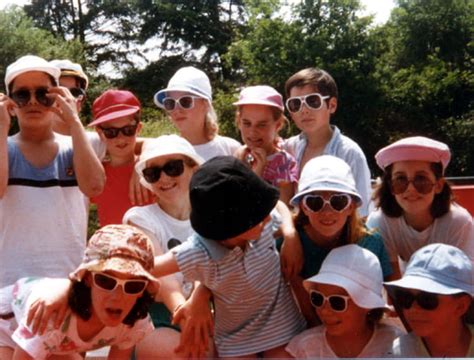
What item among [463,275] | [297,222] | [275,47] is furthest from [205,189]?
[275,47]

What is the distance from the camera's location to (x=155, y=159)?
3109mm

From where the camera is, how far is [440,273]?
2666 millimetres

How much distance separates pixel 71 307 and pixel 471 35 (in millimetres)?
28996

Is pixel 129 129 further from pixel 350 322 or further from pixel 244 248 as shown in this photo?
pixel 350 322

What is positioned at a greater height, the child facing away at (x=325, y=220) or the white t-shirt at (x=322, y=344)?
the child facing away at (x=325, y=220)

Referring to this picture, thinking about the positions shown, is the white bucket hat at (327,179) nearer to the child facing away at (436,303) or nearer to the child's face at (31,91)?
the child facing away at (436,303)

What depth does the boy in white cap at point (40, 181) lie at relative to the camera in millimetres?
2840

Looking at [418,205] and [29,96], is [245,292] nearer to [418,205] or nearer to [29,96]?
[418,205]

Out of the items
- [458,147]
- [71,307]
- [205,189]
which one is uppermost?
[205,189]

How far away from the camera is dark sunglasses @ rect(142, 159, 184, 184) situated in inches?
122

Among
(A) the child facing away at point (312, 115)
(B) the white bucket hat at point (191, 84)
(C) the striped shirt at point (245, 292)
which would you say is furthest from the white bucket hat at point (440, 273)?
(B) the white bucket hat at point (191, 84)

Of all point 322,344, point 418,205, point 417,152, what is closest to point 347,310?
point 322,344

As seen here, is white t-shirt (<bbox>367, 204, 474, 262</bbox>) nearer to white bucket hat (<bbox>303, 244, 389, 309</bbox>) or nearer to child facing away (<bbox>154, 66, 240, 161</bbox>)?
white bucket hat (<bbox>303, 244, 389, 309</bbox>)

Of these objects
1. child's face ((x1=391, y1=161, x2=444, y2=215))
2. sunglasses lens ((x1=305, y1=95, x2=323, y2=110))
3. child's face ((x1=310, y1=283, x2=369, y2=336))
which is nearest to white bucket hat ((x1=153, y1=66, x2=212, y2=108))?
sunglasses lens ((x1=305, y1=95, x2=323, y2=110))
